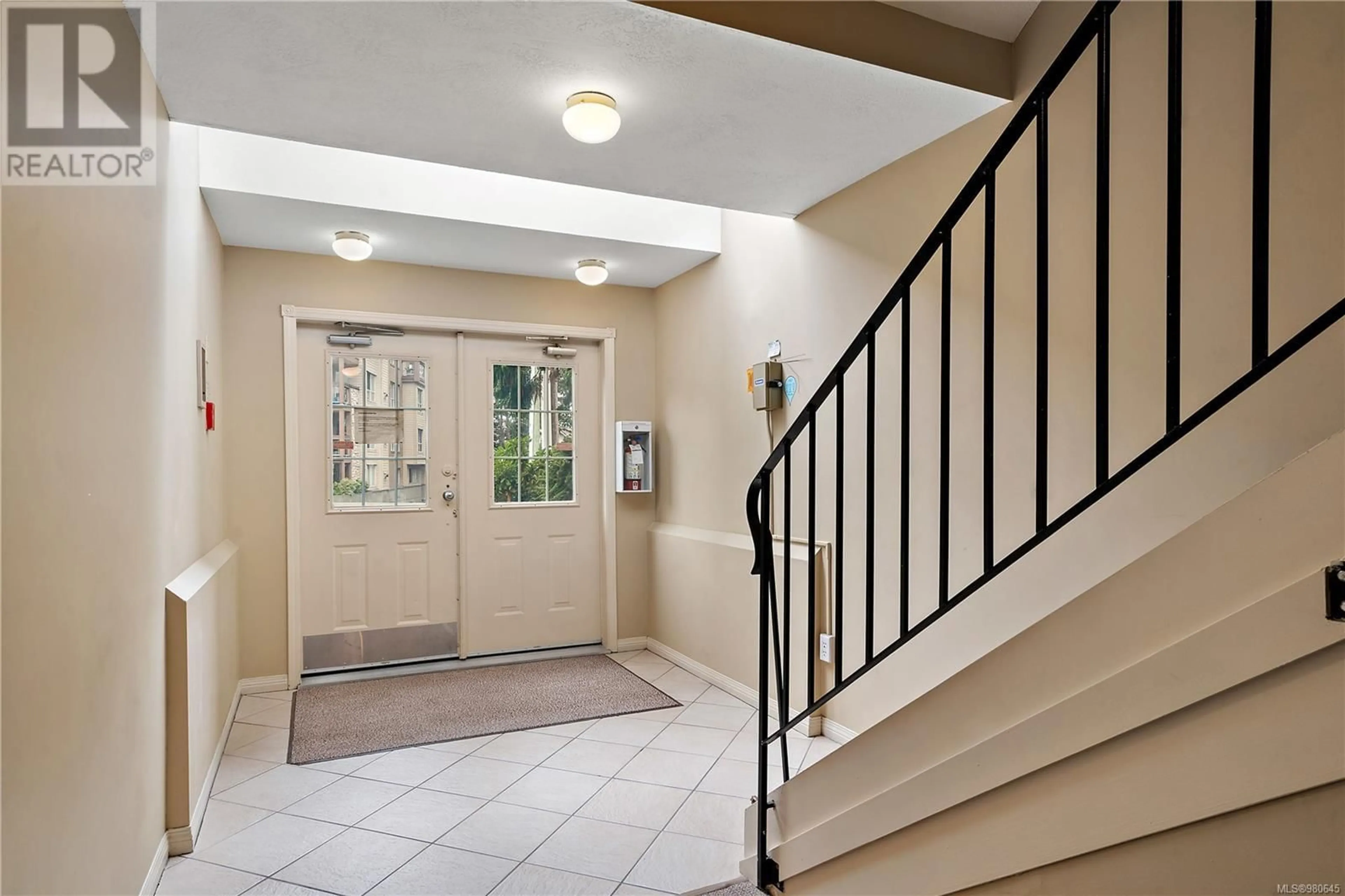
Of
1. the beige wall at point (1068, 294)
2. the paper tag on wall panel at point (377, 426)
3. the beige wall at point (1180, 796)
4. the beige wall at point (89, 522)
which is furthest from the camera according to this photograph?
the paper tag on wall panel at point (377, 426)

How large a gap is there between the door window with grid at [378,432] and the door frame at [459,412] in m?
0.21

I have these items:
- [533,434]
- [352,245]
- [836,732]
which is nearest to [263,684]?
[533,434]

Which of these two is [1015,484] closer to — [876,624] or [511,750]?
[876,624]

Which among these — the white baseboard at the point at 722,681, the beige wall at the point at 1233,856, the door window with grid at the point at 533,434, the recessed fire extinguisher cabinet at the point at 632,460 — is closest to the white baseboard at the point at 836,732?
the white baseboard at the point at 722,681

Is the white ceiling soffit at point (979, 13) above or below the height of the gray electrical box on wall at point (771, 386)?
above

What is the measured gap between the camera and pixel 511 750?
130 inches

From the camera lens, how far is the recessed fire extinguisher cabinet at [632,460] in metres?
4.95

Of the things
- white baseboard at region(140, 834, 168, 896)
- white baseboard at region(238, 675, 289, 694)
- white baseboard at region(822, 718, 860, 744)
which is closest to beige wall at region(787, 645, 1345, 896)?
white baseboard at region(822, 718, 860, 744)

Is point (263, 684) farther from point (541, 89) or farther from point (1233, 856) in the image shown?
point (1233, 856)

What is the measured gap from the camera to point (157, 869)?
2.25 metres

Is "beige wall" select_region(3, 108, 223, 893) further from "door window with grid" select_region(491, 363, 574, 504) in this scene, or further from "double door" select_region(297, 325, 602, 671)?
"door window with grid" select_region(491, 363, 574, 504)

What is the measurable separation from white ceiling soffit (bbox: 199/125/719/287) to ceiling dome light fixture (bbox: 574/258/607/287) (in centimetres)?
5

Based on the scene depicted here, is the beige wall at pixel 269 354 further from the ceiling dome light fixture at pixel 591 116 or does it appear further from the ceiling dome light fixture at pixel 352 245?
the ceiling dome light fixture at pixel 591 116

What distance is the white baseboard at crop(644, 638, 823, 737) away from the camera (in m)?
3.42
